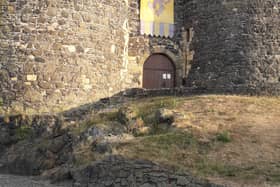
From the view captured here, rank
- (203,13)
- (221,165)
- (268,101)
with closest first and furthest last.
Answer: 1. (221,165)
2. (268,101)
3. (203,13)

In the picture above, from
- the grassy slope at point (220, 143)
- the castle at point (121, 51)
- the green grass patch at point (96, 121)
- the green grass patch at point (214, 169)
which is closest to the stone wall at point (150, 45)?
the castle at point (121, 51)

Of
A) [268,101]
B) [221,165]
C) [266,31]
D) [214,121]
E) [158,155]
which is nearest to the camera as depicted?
[221,165]

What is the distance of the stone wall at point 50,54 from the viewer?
49.5 feet

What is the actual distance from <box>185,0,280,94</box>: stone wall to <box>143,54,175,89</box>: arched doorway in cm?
228

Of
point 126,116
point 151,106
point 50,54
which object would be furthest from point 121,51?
point 126,116

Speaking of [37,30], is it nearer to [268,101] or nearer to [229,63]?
[229,63]

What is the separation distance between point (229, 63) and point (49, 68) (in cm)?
705

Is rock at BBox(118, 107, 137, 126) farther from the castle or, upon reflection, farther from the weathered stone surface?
the castle

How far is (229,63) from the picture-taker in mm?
17172

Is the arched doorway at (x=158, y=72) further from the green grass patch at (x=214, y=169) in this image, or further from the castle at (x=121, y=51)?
the green grass patch at (x=214, y=169)

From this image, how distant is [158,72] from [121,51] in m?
2.62

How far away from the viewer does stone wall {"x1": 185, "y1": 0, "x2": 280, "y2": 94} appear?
16797mm

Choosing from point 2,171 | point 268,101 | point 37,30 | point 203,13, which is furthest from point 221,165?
point 203,13

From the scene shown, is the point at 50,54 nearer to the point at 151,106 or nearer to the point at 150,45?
the point at 151,106
